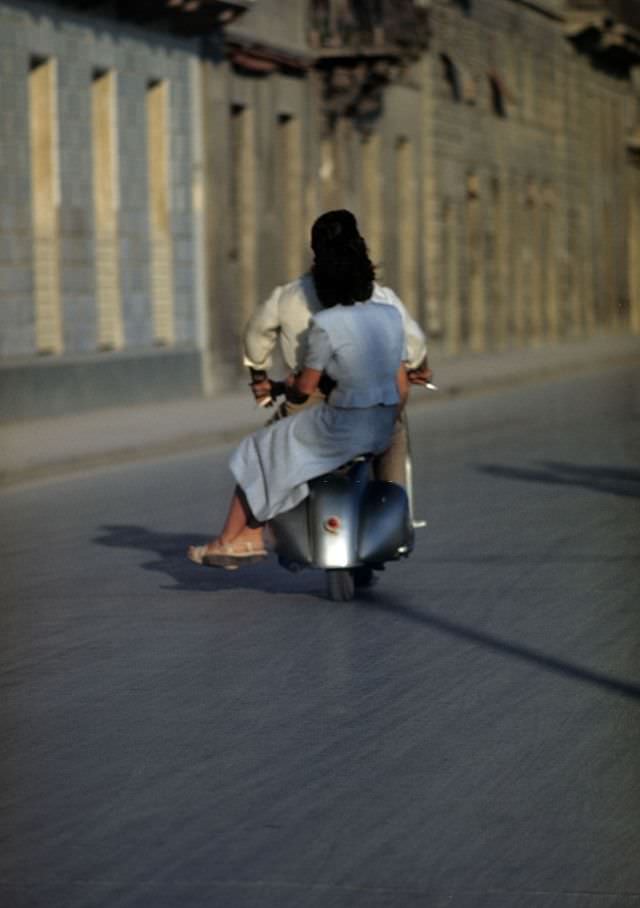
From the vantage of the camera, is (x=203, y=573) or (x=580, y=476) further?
(x=580, y=476)

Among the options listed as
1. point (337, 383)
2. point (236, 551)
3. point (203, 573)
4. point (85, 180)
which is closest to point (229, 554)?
point (236, 551)

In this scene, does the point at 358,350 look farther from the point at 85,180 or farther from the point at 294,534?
the point at 85,180

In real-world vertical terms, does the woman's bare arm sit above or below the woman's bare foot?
above

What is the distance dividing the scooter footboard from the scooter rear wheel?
1.45 feet

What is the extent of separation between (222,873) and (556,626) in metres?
4.75

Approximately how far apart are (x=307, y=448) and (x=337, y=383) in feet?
0.97

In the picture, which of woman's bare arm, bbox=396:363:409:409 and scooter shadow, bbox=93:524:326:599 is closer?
woman's bare arm, bbox=396:363:409:409

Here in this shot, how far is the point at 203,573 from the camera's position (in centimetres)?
1327

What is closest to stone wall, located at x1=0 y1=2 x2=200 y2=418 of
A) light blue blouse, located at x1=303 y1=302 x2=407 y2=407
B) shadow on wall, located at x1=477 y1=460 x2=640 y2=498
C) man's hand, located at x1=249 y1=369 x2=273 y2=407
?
shadow on wall, located at x1=477 y1=460 x2=640 y2=498

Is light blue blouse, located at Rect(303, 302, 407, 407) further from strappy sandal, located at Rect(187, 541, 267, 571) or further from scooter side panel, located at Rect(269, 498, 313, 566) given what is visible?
strappy sandal, located at Rect(187, 541, 267, 571)

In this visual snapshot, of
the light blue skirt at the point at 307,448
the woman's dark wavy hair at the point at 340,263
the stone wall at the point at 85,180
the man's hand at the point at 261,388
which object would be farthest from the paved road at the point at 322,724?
the stone wall at the point at 85,180

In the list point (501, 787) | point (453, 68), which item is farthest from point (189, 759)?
point (453, 68)

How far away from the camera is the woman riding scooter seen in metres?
11.3

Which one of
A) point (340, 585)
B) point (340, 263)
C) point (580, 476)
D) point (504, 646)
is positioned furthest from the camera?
point (580, 476)
